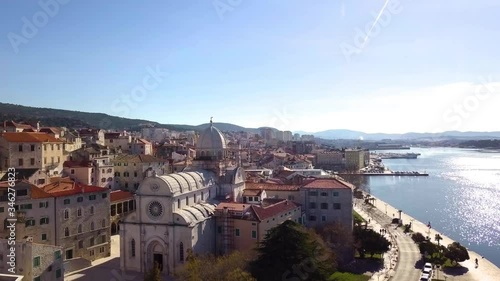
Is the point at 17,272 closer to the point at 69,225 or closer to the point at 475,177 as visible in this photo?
the point at 69,225

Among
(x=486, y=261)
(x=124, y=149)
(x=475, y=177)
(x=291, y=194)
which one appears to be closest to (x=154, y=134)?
(x=124, y=149)

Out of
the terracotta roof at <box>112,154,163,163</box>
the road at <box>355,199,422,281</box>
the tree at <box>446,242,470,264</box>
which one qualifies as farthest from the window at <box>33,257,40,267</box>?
the tree at <box>446,242,470,264</box>

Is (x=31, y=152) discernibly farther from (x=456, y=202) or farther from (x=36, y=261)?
(x=456, y=202)

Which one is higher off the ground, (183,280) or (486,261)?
(183,280)

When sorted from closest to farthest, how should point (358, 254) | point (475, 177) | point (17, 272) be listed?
1. point (17, 272)
2. point (358, 254)
3. point (475, 177)

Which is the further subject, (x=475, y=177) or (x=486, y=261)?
(x=475, y=177)
